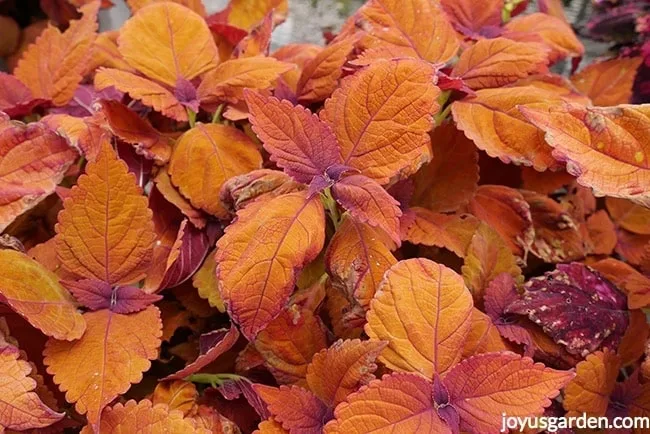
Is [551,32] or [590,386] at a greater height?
[551,32]

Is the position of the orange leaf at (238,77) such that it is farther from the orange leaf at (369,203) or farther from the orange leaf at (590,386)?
the orange leaf at (590,386)

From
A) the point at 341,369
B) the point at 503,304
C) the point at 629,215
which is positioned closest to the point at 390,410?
the point at 341,369

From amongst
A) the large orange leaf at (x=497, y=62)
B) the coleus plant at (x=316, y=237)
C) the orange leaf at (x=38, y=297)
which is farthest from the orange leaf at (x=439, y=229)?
the orange leaf at (x=38, y=297)

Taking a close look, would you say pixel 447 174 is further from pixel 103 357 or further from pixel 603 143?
pixel 103 357

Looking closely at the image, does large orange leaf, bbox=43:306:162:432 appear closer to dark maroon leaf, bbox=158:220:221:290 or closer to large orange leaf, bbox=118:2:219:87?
dark maroon leaf, bbox=158:220:221:290

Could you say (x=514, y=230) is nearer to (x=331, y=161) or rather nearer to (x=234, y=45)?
(x=331, y=161)

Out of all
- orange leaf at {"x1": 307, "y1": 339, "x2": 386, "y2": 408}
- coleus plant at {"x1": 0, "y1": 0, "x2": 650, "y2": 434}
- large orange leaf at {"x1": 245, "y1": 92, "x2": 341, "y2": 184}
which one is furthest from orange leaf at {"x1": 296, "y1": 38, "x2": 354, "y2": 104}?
orange leaf at {"x1": 307, "y1": 339, "x2": 386, "y2": 408}

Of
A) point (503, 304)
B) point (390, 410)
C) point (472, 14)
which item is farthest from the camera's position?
point (472, 14)
